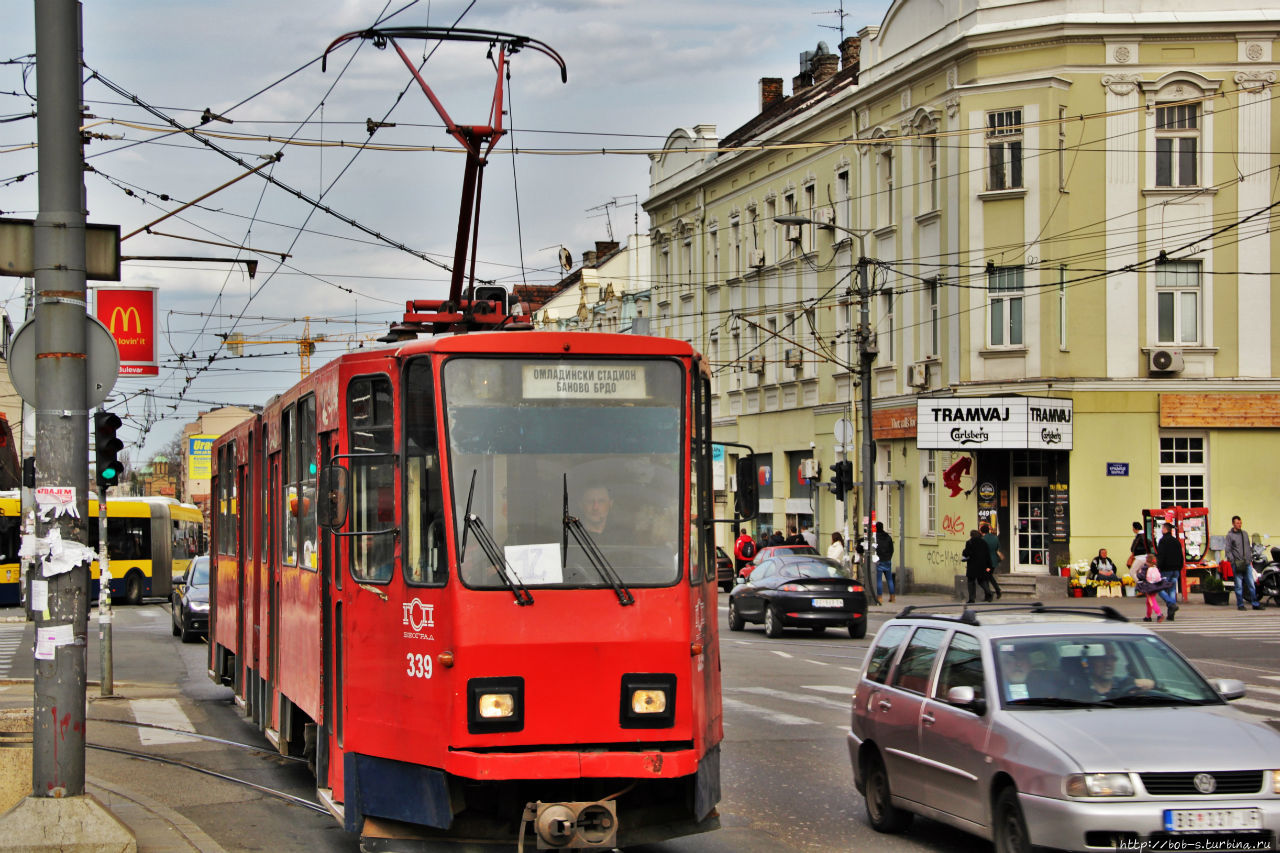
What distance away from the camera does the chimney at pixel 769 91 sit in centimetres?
5759

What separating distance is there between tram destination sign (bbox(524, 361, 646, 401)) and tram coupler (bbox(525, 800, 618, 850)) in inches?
83.6

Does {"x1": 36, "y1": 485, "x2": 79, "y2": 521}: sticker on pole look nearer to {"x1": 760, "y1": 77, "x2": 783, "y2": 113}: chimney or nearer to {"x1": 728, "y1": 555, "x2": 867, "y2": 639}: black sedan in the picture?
{"x1": 728, "y1": 555, "x2": 867, "y2": 639}: black sedan

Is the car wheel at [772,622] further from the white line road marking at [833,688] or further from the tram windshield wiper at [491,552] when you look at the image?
the tram windshield wiper at [491,552]

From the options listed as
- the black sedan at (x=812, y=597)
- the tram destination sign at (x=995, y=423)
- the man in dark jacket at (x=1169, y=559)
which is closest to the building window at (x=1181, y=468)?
the tram destination sign at (x=995, y=423)

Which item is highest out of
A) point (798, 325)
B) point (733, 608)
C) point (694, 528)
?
point (798, 325)

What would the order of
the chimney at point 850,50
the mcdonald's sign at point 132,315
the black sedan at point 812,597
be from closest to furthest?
the mcdonald's sign at point 132,315
the black sedan at point 812,597
the chimney at point 850,50

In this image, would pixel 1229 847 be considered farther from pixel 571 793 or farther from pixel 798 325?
pixel 798 325

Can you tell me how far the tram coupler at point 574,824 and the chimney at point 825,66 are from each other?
48332 millimetres

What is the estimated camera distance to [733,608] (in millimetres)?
29109

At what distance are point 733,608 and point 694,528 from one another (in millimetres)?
20676

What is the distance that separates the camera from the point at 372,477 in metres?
8.94

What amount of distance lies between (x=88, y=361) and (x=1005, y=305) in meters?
30.2

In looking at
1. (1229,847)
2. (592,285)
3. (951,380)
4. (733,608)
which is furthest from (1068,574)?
(592,285)

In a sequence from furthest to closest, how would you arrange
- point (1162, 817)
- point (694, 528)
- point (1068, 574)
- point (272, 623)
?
1. point (1068, 574)
2. point (272, 623)
3. point (694, 528)
4. point (1162, 817)
